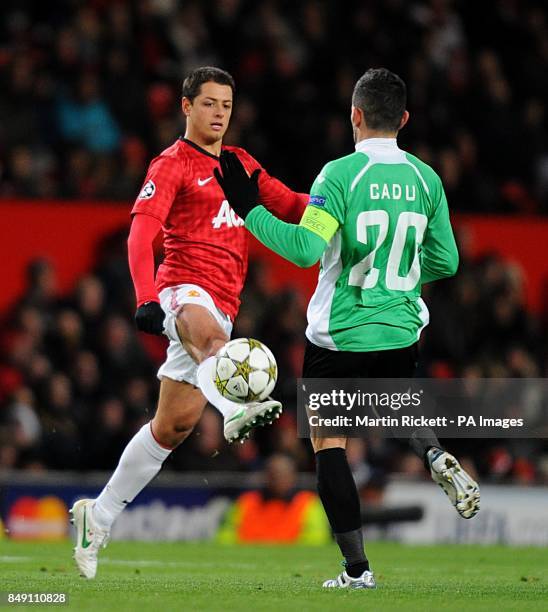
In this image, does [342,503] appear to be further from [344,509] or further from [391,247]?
[391,247]

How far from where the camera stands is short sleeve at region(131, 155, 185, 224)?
22.9 ft

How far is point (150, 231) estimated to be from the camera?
6.93 meters

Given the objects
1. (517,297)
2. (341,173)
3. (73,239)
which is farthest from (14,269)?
(341,173)

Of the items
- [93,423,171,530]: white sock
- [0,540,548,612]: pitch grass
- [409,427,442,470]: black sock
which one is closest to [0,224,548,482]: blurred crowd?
[0,540,548,612]: pitch grass

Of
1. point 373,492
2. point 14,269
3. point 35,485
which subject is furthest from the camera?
point 14,269

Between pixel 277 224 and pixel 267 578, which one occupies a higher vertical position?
pixel 277 224

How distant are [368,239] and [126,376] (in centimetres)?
628

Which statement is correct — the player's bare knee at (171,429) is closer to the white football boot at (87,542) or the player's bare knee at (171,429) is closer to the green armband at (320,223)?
the white football boot at (87,542)

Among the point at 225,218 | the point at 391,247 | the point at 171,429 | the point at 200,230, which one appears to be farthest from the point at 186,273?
the point at 391,247

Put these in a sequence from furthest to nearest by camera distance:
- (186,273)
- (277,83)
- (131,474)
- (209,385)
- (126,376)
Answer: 1. (277,83)
2. (126,376)
3. (186,273)
4. (131,474)
5. (209,385)

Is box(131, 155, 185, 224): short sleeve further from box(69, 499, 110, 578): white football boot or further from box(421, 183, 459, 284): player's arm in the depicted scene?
box(69, 499, 110, 578): white football boot

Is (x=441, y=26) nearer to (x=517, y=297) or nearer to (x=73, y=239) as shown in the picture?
(x=517, y=297)

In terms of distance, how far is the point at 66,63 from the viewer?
13383mm

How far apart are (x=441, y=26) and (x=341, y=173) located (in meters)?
10.4
